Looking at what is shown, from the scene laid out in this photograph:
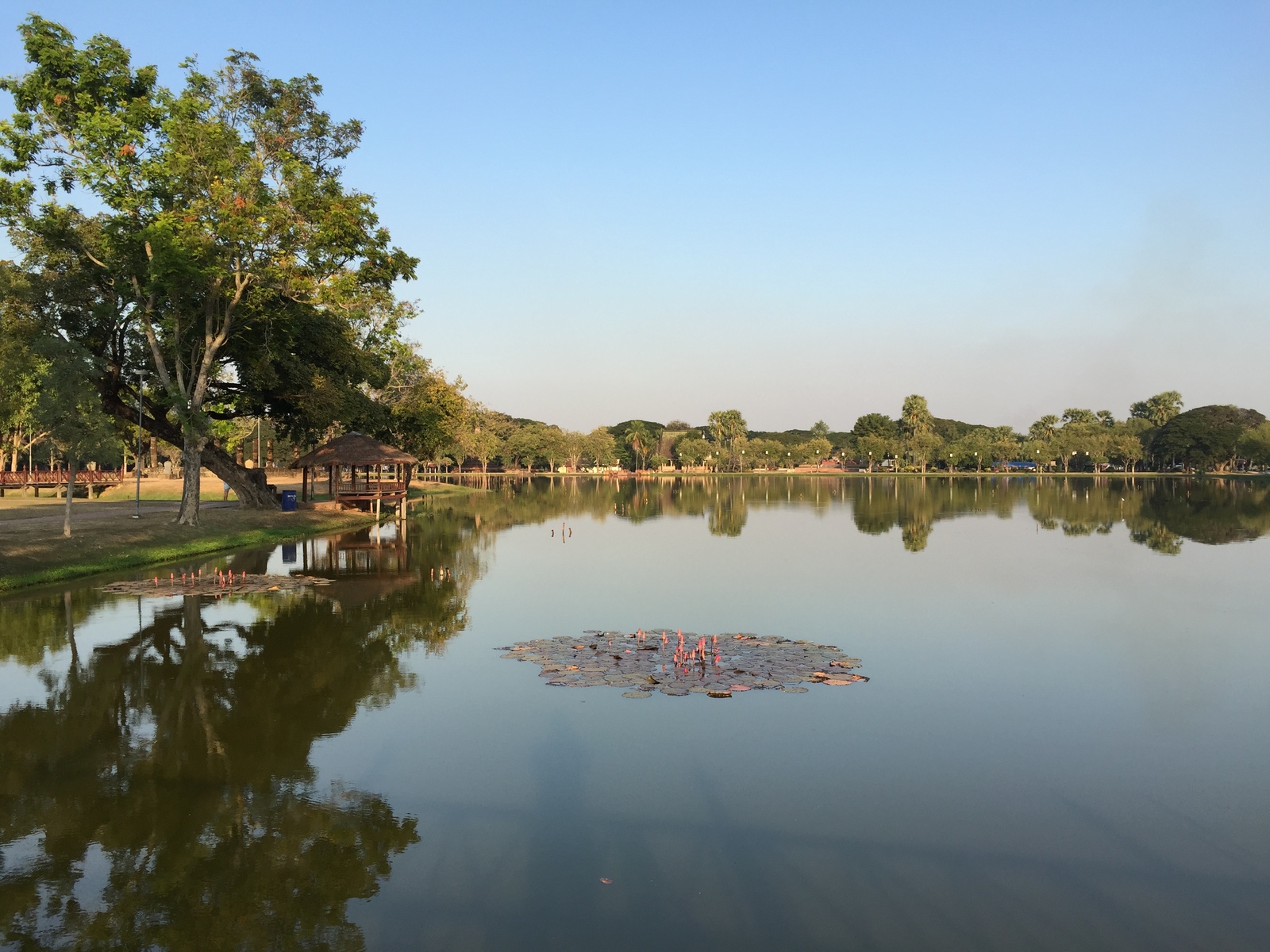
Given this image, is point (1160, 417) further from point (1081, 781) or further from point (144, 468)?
point (1081, 781)

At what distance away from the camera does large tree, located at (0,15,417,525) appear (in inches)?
1148

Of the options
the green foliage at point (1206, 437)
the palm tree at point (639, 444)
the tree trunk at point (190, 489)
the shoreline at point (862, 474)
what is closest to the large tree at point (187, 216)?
the tree trunk at point (190, 489)

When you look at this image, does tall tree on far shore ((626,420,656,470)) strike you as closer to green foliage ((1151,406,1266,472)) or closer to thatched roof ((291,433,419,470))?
green foliage ((1151,406,1266,472))

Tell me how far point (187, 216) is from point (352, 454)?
16131mm

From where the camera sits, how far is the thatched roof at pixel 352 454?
141ft

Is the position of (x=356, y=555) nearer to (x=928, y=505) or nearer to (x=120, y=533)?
(x=120, y=533)

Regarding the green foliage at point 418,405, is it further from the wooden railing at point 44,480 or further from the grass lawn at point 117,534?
the wooden railing at point 44,480

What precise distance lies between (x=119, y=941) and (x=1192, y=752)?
38.6ft

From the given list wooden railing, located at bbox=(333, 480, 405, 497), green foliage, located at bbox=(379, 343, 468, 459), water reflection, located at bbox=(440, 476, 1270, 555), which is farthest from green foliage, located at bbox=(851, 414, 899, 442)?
wooden railing, located at bbox=(333, 480, 405, 497)

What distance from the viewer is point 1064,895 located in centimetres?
743

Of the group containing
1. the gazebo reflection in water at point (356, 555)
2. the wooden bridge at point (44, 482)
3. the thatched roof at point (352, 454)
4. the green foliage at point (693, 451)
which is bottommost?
the gazebo reflection in water at point (356, 555)

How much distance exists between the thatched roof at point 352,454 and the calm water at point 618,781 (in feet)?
70.9

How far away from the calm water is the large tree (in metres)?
13.3

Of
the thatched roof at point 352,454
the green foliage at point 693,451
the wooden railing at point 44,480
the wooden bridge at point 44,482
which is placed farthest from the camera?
the green foliage at point 693,451
